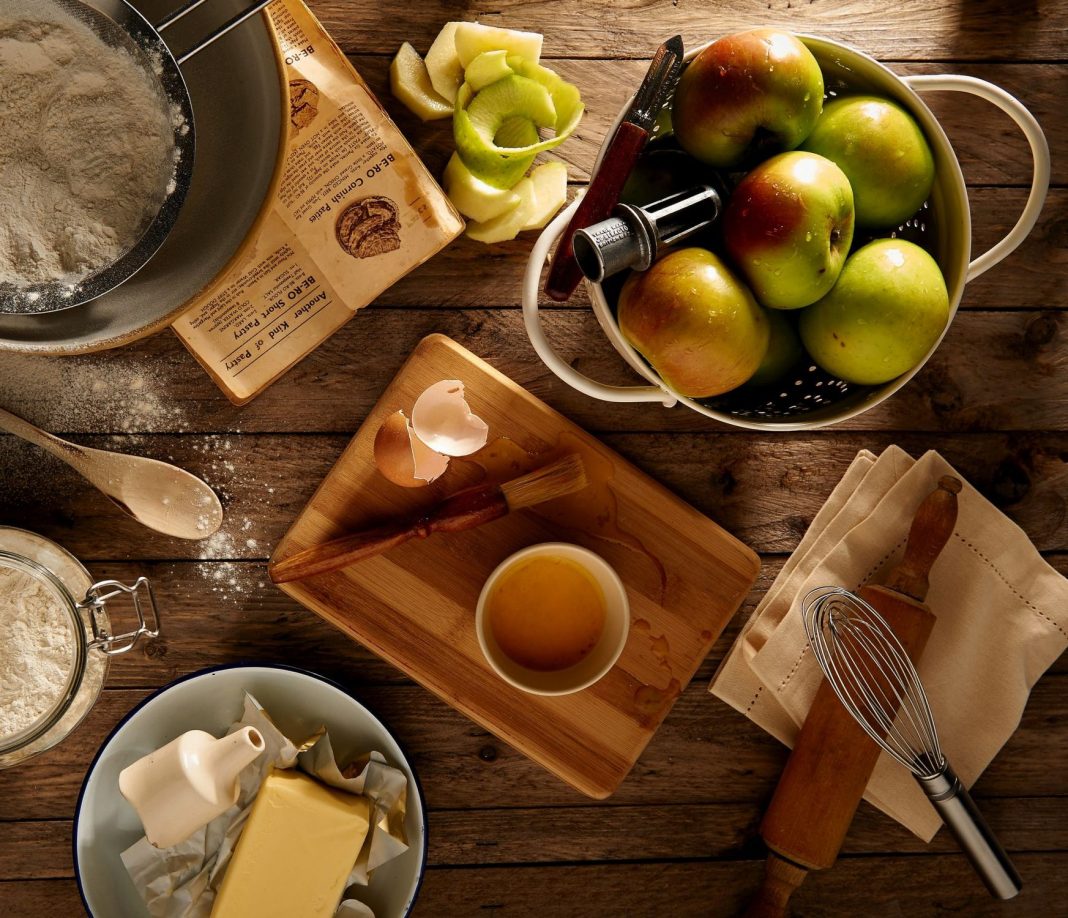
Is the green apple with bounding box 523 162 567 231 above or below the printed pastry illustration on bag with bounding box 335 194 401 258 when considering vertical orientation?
below

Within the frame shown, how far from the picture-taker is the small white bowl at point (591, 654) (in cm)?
79

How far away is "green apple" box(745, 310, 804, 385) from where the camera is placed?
67cm

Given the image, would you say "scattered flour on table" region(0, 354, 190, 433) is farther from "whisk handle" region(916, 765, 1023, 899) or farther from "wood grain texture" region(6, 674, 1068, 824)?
"whisk handle" region(916, 765, 1023, 899)

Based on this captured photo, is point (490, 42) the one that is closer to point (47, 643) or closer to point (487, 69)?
point (487, 69)

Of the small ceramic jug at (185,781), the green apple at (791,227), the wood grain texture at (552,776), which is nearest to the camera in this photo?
the green apple at (791,227)

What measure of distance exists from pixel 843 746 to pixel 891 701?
0.22 feet

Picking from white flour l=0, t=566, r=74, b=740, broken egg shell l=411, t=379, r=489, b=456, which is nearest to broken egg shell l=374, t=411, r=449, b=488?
broken egg shell l=411, t=379, r=489, b=456

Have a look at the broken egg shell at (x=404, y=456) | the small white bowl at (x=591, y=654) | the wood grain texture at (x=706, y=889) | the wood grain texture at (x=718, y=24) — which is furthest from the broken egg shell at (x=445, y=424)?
the wood grain texture at (x=706, y=889)

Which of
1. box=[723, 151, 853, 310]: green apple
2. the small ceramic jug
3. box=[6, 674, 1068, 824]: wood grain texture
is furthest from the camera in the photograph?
box=[6, 674, 1068, 824]: wood grain texture

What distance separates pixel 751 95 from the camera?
24.0 inches

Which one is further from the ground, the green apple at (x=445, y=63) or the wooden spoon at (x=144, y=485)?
the green apple at (x=445, y=63)

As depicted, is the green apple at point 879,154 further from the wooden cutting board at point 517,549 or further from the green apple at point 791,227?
the wooden cutting board at point 517,549

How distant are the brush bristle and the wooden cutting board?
4cm

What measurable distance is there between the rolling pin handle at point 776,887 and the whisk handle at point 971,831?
0.15 metres
